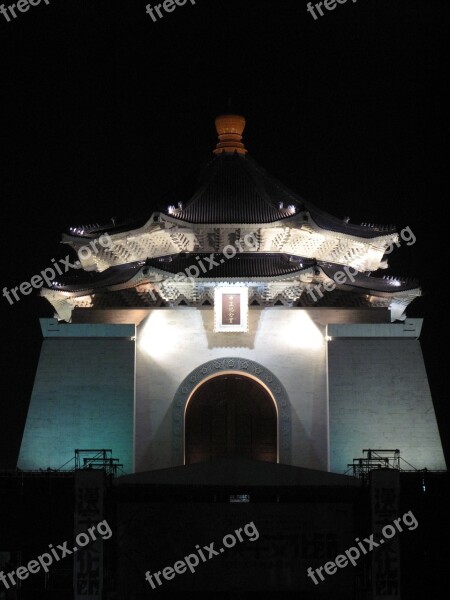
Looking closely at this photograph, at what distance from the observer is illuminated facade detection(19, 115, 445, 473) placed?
26.7 m

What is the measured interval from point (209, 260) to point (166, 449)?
4556 mm

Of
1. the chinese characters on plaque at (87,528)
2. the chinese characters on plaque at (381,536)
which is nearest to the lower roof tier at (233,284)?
the chinese characters on plaque at (381,536)

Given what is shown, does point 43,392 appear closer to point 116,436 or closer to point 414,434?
point 116,436

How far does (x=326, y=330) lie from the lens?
1077 inches

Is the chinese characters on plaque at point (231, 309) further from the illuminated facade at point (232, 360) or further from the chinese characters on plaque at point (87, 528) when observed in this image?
the chinese characters on plaque at point (87, 528)

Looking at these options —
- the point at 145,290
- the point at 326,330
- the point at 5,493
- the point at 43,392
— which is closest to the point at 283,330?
the point at 326,330

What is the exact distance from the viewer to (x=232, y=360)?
27.3 metres
